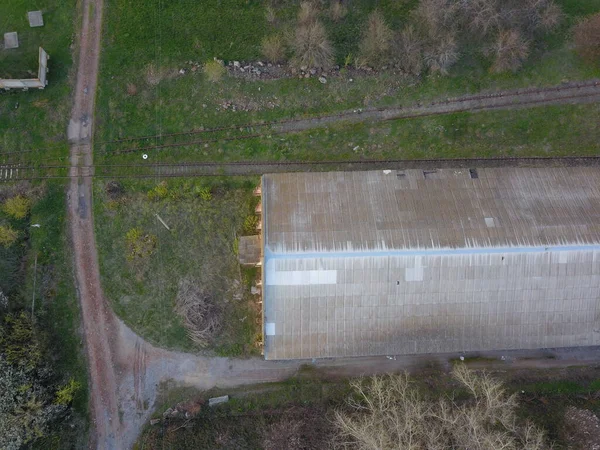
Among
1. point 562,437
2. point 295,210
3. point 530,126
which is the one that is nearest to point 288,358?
point 295,210

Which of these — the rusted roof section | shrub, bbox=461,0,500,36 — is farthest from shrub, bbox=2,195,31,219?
shrub, bbox=461,0,500,36

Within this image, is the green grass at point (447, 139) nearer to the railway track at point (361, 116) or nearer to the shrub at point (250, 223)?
the railway track at point (361, 116)

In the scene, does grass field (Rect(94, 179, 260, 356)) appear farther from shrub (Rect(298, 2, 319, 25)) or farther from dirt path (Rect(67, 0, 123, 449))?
shrub (Rect(298, 2, 319, 25))

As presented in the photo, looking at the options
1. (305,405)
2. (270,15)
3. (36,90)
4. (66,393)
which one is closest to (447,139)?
(270,15)

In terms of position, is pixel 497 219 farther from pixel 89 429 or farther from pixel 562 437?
pixel 89 429

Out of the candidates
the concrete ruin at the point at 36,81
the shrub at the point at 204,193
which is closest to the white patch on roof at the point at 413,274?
the shrub at the point at 204,193

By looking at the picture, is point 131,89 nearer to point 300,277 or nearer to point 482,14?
point 300,277
